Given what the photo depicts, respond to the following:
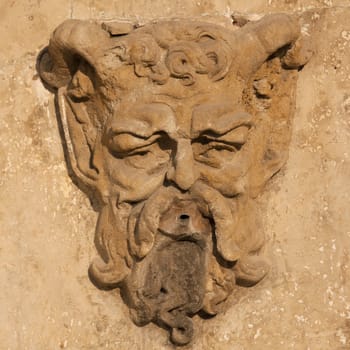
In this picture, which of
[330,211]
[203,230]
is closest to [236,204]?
[203,230]

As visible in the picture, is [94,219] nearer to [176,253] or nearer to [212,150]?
[176,253]

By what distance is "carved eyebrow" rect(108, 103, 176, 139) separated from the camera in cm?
214

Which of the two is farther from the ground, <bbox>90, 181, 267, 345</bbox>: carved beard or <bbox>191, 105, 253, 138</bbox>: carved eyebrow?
<bbox>191, 105, 253, 138</bbox>: carved eyebrow

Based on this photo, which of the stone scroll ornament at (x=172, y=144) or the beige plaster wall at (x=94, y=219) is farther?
the beige plaster wall at (x=94, y=219)

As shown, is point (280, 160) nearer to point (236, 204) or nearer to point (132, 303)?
point (236, 204)

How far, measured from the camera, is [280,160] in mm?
2311

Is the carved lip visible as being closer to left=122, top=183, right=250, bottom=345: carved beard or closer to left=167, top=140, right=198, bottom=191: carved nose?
left=122, top=183, right=250, bottom=345: carved beard

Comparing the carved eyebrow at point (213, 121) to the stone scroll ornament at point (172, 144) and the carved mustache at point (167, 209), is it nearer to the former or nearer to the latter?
the stone scroll ornament at point (172, 144)

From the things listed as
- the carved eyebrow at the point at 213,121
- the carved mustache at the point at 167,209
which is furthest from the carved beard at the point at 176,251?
the carved eyebrow at the point at 213,121

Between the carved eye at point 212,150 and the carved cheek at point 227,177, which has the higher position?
the carved eye at point 212,150

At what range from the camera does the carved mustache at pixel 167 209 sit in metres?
2.18

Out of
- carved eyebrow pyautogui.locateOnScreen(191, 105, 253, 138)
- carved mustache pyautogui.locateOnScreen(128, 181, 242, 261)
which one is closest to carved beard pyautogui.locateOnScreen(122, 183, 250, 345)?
carved mustache pyautogui.locateOnScreen(128, 181, 242, 261)

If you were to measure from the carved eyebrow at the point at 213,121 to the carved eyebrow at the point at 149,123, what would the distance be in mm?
48

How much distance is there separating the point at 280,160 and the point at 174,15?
394 millimetres
